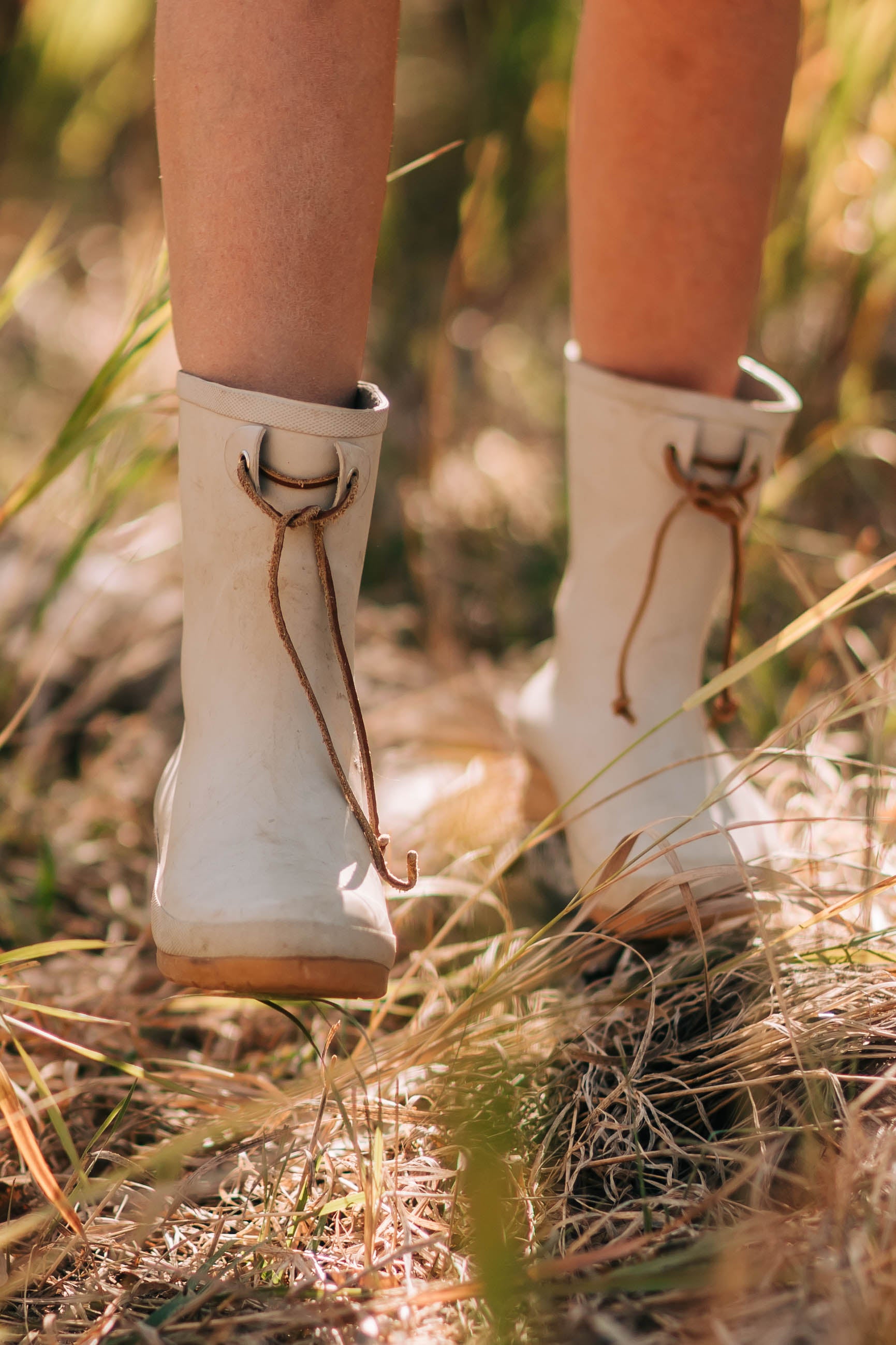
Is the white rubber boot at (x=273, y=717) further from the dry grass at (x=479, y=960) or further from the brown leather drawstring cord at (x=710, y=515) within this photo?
the brown leather drawstring cord at (x=710, y=515)

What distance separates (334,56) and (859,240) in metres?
1.17

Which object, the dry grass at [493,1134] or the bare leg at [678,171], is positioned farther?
the bare leg at [678,171]

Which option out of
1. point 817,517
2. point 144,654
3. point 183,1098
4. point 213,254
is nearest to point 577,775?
point 183,1098

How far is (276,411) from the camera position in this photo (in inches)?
27.9

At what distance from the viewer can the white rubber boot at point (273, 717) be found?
2.25 ft

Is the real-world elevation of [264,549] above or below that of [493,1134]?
above

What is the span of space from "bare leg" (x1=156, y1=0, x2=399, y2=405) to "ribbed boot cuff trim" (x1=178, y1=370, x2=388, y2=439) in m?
0.02

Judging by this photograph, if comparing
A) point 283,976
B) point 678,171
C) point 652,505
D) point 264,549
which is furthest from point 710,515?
point 283,976

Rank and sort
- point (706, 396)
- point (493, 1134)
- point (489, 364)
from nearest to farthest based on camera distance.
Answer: point (493, 1134), point (706, 396), point (489, 364)

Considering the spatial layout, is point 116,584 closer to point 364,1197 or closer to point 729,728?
point 729,728

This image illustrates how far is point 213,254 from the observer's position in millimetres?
714

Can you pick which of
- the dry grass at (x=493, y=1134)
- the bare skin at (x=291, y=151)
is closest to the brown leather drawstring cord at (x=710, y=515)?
the dry grass at (x=493, y=1134)

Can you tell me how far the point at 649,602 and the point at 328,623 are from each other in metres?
0.32

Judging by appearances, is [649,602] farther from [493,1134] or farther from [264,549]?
[493,1134]
